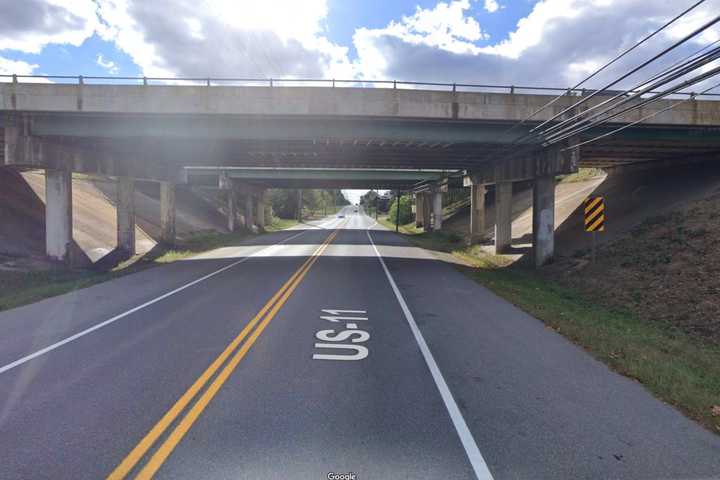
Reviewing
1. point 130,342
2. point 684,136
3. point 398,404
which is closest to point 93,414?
point 130,342

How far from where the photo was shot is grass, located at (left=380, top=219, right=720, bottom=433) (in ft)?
17.9

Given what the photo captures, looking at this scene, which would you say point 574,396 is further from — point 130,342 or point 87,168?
point 87,168

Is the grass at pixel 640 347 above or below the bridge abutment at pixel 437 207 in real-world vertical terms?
below

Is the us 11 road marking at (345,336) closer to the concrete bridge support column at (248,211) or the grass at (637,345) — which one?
the grass at (637,345)

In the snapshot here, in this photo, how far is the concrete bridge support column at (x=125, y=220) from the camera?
24.7 m

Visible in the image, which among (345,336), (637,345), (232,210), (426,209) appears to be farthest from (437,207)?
(345,336)

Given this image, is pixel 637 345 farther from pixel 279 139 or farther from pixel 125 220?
pixel 125 220

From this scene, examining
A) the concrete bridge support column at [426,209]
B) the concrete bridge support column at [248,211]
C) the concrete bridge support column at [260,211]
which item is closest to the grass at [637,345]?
the concrete bridge support column at [248,211]

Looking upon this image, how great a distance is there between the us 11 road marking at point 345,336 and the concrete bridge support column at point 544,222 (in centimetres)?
1421

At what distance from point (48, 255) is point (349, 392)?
65.9 ft

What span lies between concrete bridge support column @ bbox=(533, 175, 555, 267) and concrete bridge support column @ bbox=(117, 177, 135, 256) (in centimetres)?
2245

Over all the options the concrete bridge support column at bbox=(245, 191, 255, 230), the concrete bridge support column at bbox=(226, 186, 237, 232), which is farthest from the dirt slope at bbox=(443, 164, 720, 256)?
the concrete bridge support column at bbox=(245, 191, 255, 230)

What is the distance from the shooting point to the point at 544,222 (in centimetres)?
2092

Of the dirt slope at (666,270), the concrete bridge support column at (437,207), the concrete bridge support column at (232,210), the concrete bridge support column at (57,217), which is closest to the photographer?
the dirt slope at (666,270)
